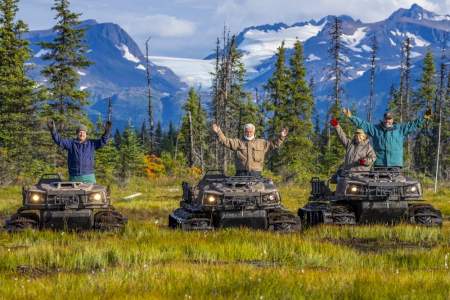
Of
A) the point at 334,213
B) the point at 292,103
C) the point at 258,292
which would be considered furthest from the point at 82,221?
the point at 292,103

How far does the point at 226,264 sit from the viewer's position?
30.5 ft

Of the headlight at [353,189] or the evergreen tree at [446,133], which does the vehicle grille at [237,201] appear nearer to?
the headlight at [353,189]

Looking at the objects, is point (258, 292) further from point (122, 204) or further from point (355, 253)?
point (122, 204)

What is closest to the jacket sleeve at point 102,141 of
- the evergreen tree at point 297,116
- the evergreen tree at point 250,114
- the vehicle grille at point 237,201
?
the vehicle grille at point 237,201

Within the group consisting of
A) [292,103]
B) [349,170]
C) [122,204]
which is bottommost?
[122,204]

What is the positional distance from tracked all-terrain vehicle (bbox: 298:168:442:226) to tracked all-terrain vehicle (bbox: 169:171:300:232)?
1504mm

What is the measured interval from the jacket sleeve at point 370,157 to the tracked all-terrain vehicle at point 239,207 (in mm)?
2988

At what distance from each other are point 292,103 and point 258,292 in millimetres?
55532

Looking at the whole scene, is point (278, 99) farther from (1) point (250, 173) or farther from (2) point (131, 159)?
(1) point (250, 173)

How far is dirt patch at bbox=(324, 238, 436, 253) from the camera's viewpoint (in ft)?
38.3

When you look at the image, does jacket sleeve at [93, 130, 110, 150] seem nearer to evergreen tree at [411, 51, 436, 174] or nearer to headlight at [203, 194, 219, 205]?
headlight at [203, 194, 219, 205]

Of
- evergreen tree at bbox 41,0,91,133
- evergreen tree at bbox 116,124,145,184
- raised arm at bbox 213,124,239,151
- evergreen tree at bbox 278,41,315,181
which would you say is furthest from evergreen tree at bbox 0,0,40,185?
raised arm at bbox 213,124,239,151

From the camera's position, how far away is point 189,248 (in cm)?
1081

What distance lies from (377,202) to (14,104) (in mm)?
31800
